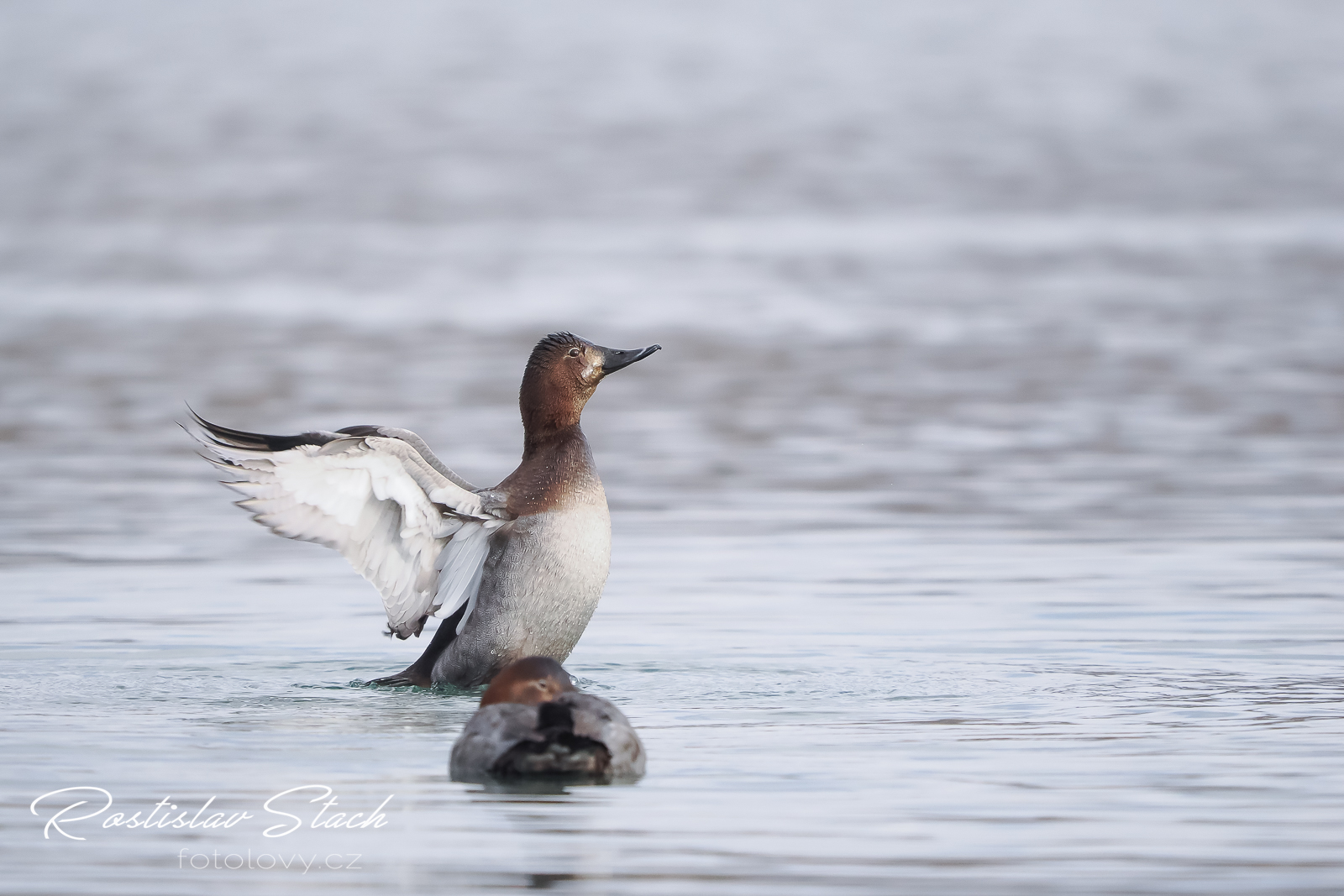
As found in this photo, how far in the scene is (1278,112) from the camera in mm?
36344

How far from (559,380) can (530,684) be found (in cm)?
241

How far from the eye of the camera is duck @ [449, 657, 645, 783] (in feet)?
21.1

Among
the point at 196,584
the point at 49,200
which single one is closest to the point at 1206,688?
the point at 196,584

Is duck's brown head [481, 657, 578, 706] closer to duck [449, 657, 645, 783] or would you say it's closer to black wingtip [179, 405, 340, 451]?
duck [449, 657, 645, 783]

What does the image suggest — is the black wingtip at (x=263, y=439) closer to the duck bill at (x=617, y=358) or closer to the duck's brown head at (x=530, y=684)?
the duck bill at (x=617, y=358)

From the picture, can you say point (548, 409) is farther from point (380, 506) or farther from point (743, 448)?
point (743, 448)

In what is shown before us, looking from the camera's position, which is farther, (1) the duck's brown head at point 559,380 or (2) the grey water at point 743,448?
(1) the duck's brown head at point 559,380

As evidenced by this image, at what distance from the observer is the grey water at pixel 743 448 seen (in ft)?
20.0

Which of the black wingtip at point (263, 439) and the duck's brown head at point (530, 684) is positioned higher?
the black wingtip at point (263, 439)

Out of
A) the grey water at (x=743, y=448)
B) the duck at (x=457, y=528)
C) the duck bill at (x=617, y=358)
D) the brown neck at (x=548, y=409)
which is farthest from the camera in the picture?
the duck bill at (x=617, y=358)

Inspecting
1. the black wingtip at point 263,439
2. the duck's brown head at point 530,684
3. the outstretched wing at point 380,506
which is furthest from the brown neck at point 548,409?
the duck's brown head at point 530,684

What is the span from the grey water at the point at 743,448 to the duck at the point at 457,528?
0.26 metres

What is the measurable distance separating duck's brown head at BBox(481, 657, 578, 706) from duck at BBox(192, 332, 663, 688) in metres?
1.68

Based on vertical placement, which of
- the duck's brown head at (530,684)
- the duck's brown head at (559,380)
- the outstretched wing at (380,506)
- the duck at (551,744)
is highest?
the duck's brown head at (559,380)
